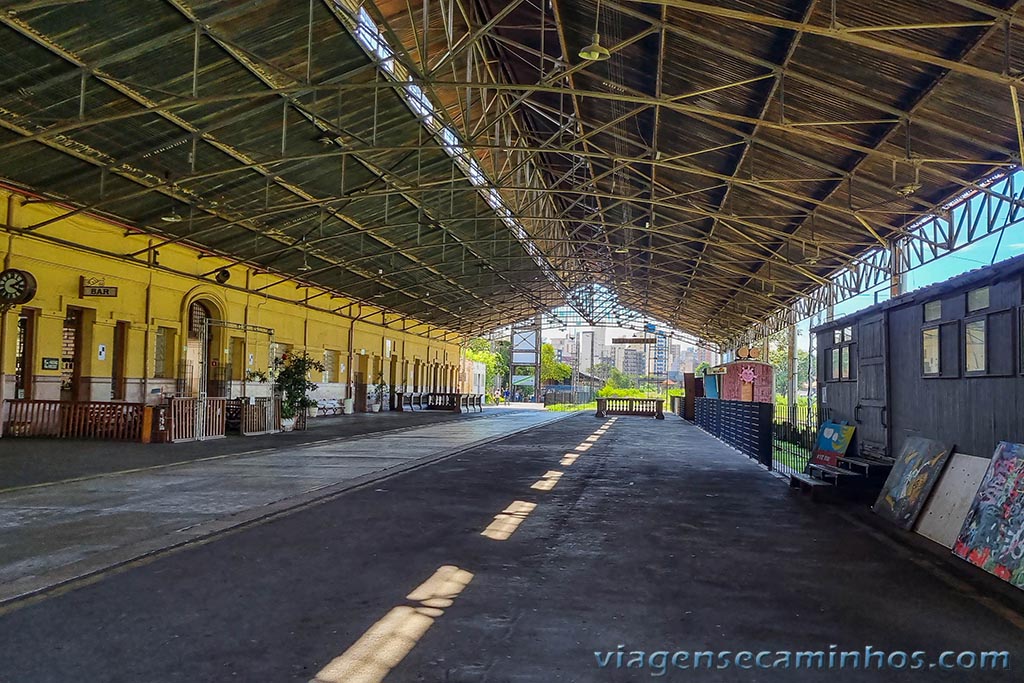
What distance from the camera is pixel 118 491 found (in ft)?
31.3

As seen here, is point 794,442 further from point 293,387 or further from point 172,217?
point 172,217

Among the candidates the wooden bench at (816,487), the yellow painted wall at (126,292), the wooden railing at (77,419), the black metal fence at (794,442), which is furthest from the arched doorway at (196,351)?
the wooden bench at (816,487)

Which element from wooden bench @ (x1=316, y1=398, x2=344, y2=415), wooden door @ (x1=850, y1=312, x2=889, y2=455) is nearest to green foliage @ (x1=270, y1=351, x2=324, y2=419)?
wooden bench @ (x1=316, y1=398, x2=344, y2=415)

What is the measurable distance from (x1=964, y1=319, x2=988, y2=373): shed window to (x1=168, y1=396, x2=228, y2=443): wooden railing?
608 inches

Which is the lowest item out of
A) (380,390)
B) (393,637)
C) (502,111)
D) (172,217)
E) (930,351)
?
(393,637)

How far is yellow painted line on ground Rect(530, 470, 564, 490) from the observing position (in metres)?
11.3

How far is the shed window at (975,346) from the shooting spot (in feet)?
24.5

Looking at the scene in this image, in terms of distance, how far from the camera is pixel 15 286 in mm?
14492

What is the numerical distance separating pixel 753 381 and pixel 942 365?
20.8 metres

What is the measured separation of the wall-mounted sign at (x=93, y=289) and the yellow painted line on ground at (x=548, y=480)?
1160 cm

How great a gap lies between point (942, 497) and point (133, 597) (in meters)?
7.81

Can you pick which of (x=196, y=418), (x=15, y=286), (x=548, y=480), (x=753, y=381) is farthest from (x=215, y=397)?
(x=753, y=381)

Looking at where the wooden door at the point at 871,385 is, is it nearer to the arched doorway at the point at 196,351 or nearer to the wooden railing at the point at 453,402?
the arched doorway at the point at 196,351

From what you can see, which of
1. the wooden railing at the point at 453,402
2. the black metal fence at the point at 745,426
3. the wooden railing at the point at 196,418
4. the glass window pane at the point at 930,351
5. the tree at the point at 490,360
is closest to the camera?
the glass window pane at the point at 930,351
